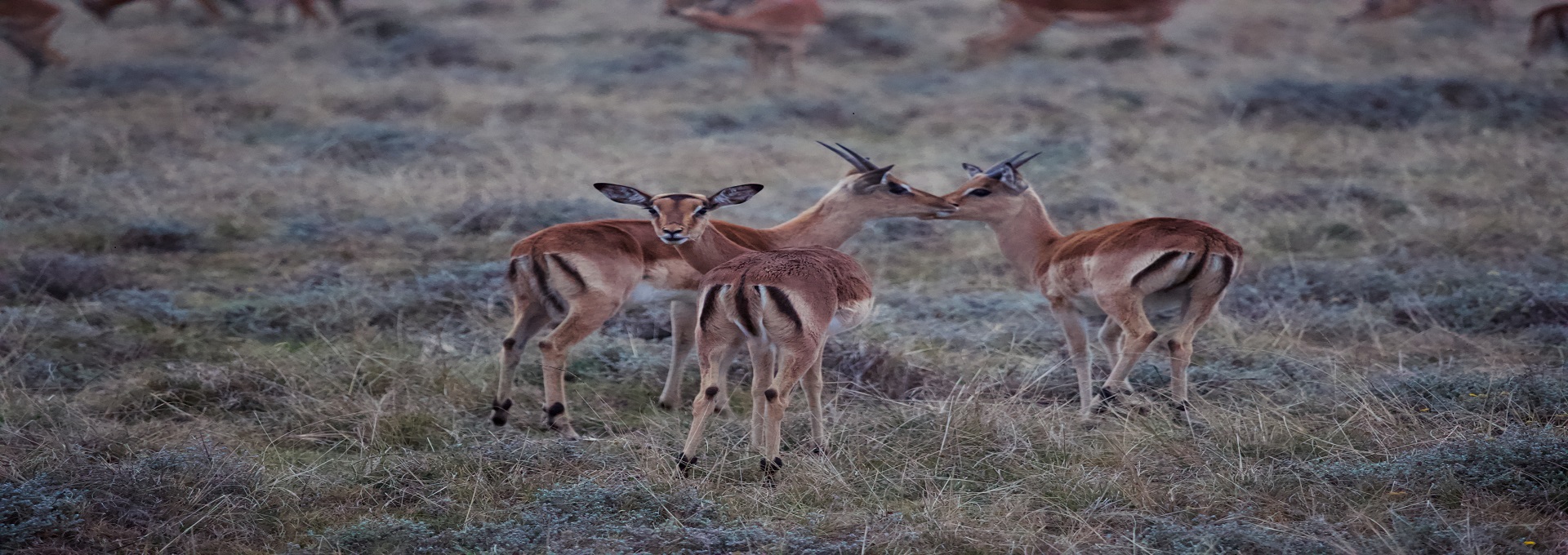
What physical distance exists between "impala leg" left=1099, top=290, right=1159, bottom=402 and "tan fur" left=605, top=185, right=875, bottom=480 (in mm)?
1133

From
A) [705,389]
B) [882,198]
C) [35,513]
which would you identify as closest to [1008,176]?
[882,198]

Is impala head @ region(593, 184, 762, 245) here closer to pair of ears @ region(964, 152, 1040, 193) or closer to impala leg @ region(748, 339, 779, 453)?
impala leg @ region(748, 339, 779, 453)

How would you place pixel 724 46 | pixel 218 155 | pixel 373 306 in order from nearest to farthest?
pixel 373 306 → pixel 218 155 → pixel 724 46

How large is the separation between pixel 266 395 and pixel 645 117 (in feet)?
25.9

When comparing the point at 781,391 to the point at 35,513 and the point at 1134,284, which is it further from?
the point at 35,513

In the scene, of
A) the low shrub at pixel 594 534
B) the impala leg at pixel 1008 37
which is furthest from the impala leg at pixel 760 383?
the impala leg at pixel 1008 37

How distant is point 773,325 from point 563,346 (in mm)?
1213

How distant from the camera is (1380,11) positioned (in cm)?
1788

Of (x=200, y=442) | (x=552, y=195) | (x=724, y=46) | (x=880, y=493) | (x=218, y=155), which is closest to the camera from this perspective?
(x=880, y=493)

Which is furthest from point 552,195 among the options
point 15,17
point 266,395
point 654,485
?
point 15,17

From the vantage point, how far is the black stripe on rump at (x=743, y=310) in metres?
4.91

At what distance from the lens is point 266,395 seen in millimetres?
6098

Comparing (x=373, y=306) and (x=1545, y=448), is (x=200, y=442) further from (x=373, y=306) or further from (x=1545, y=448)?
(x=1545, y=448)

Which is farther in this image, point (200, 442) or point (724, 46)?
point (724, 46)
